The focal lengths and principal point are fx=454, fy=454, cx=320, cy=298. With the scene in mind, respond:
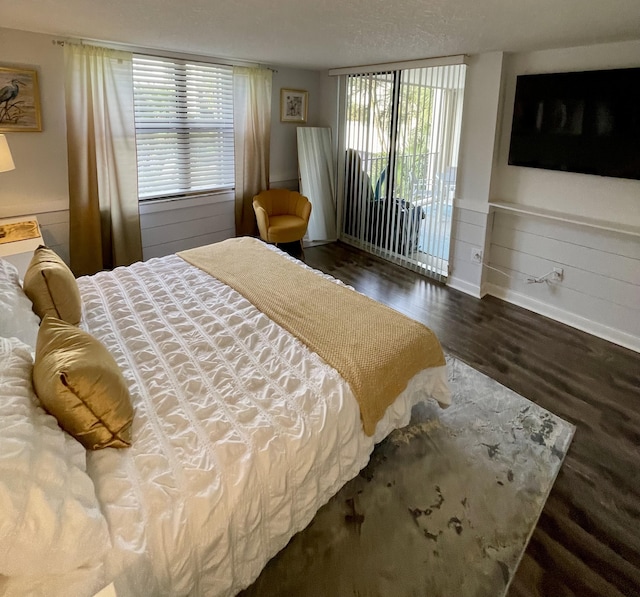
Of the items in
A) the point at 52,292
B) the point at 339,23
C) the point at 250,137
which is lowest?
the point at 52,292

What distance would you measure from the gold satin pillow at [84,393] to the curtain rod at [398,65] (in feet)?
12.0

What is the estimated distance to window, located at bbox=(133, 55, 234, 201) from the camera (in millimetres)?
4188

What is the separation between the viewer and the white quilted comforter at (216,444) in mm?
1254

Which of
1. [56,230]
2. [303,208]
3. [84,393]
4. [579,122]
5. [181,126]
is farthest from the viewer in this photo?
[303,208]

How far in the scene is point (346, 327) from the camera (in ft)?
7.22

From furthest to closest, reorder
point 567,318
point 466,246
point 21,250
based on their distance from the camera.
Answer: point 466,246 → point 567,318 → point 21,250

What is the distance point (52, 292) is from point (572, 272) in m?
3.61

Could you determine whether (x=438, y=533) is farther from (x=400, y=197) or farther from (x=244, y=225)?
(x=244, y=225)

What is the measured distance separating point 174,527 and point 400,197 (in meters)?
4.18

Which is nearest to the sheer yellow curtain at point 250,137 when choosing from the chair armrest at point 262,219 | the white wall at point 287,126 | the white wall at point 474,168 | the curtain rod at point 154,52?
the curtain rod at point 154,52

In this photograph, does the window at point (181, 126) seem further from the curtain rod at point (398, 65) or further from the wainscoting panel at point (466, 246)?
the wainscoting panel at point (466, 246)

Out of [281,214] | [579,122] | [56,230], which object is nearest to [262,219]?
[281,214]

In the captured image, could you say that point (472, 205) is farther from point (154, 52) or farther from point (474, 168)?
point (154, 52)

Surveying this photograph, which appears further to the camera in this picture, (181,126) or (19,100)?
(181,126)
